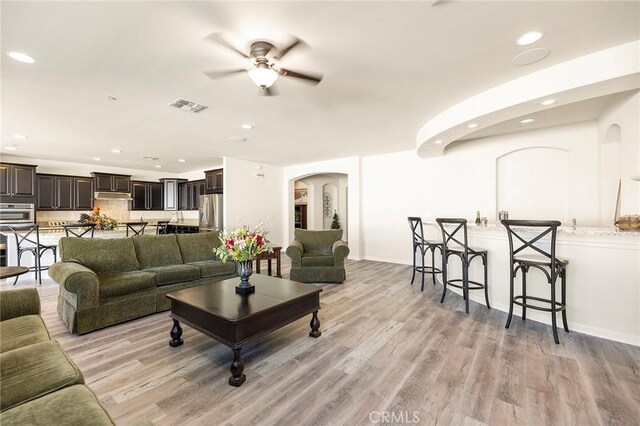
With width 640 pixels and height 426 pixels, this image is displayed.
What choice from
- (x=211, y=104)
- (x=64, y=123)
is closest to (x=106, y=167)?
(x=64, y=123)

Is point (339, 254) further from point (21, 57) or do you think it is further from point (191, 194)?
point (191, 194)

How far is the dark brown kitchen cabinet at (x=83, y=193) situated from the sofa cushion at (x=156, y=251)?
213 inches

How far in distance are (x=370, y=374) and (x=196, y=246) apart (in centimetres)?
333

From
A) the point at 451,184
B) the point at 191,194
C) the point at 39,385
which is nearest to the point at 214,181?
the point at 191,194

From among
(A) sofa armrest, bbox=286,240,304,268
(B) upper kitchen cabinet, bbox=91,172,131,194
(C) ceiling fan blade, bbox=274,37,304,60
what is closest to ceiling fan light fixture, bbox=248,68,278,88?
(C) ceiling fan blade, bbox=274,37,304,60

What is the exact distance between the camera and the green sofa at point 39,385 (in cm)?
110

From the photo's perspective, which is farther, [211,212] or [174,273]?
[211,212]

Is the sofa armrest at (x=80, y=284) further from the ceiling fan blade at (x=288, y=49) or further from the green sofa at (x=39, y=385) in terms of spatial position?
the ceiling fan blade at (x=288, y=49)

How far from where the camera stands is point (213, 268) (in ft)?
13.6

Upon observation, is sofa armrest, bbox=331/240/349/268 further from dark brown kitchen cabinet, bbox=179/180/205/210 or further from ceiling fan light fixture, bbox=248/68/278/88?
dark brown kitchen cabinet, bbox=179/180/205/210

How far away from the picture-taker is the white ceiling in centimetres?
196

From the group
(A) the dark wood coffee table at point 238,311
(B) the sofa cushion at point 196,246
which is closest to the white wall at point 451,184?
(B) the sofa cushion at point 196,246

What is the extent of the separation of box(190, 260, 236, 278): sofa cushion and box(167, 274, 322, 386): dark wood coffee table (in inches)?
43.1

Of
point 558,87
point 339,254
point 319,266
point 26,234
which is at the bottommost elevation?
point 319,266
